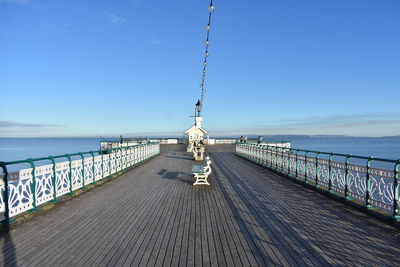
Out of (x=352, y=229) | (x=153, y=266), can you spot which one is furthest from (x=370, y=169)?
(x=153, y=266)

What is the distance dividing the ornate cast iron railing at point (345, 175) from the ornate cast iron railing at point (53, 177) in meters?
7.95

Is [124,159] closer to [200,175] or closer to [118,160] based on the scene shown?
[118,160]

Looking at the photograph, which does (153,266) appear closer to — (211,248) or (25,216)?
(211,248)

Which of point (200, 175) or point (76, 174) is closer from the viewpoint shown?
point (76, 174)

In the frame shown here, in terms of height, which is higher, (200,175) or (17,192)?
(17,192)

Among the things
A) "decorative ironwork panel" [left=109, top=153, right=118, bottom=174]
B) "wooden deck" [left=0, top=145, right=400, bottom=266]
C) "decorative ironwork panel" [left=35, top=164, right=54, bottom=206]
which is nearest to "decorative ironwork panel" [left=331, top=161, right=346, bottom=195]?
"wooden deck" [left=0, top=145, right=400, bottom=266]

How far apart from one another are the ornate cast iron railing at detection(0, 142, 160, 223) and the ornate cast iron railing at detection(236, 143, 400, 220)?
→ 26.1ft

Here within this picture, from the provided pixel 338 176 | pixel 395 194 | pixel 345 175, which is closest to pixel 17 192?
pixel 395 194

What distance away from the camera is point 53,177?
24.1ft

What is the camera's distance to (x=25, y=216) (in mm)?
6141

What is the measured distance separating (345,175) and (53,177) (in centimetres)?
830

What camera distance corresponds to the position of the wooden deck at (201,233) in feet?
13.3

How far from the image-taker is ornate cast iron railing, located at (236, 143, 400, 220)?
19.2 feet

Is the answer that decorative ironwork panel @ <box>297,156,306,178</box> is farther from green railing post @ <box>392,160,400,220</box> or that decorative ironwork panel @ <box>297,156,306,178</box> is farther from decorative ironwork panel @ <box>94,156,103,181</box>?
Result: decorative ironwork panel @ <box>94,156,103,181</box>
